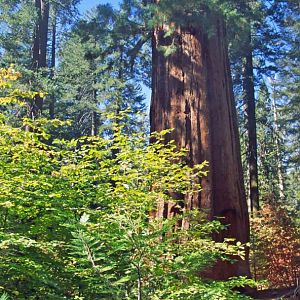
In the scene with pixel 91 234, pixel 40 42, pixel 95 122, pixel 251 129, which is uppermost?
pixel 40 42

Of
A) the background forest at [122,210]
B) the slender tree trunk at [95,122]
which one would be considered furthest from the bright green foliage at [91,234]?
the slender tree trunk at [95,122]

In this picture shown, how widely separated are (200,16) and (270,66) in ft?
41.5

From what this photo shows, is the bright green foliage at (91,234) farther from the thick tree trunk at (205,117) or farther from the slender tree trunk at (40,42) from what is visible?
the slender tree trunk at (40,42)

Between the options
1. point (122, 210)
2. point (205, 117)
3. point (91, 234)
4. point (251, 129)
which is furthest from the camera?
point (251, 129)

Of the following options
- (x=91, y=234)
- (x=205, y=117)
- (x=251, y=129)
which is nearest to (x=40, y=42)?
A: (x=251, y=129)

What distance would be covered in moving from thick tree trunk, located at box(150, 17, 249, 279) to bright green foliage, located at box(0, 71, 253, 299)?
1217 mm

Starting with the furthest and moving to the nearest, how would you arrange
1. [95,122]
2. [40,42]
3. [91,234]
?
[95,122], [40,42], [91,234]

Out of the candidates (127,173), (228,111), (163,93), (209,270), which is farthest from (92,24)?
(209,270)

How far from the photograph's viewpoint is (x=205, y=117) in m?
5.80

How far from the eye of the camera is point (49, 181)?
142 inches

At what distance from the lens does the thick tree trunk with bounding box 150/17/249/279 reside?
18.3 feet

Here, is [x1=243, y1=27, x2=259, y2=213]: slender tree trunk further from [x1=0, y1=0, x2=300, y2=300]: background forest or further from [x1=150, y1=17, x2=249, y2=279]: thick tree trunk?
[x1=150, y1=17, x2=249, y2=279]: thick tree trunk

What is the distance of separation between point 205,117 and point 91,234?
349 cm

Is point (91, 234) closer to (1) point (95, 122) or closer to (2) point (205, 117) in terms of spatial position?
(2) point (205, 117)
